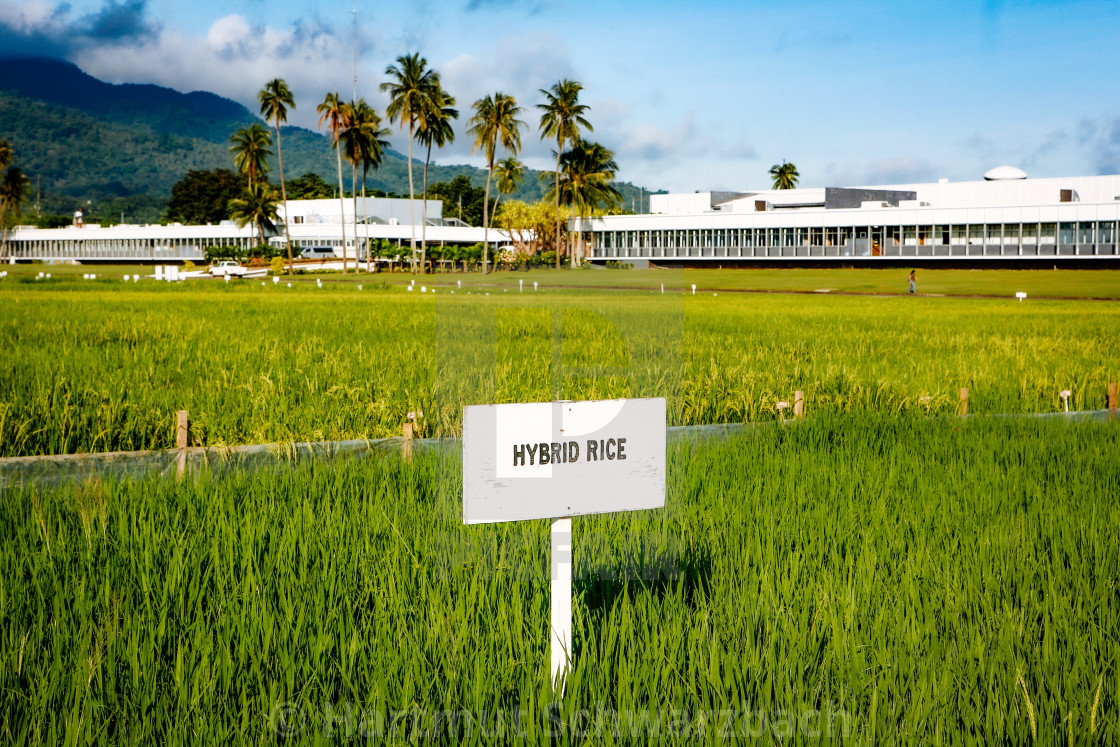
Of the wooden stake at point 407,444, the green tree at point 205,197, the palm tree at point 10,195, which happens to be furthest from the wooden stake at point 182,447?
the green tree at point 205,197

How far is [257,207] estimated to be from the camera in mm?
86750

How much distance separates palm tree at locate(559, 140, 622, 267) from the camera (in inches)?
2968

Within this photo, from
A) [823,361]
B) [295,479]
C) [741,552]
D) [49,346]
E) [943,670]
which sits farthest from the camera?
[823,361]

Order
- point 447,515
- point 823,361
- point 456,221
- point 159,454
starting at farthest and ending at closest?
point 456,221
point 823,361
point 159,454
point 447,515

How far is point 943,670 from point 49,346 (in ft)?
38.8

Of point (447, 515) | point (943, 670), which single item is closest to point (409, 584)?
point (447, 515)

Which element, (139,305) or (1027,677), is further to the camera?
(139,305)

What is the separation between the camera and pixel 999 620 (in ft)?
11.1

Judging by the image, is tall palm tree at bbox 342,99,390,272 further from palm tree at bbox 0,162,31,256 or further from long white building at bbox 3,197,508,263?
palm tree at bbox 0,162,31,256

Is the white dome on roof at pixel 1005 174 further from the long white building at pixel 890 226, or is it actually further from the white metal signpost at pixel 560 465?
the white metal signpost at pixel 560 465

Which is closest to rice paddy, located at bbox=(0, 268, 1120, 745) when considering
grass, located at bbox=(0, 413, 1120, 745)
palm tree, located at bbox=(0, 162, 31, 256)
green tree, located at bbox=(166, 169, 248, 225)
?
grass, located at bbox=(0, 413, 1120, 745)

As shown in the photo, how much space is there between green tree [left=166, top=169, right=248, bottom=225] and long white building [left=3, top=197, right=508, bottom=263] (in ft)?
79.8

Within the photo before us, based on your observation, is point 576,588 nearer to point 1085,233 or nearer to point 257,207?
point 1085,233

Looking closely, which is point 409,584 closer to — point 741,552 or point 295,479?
point 741,552
